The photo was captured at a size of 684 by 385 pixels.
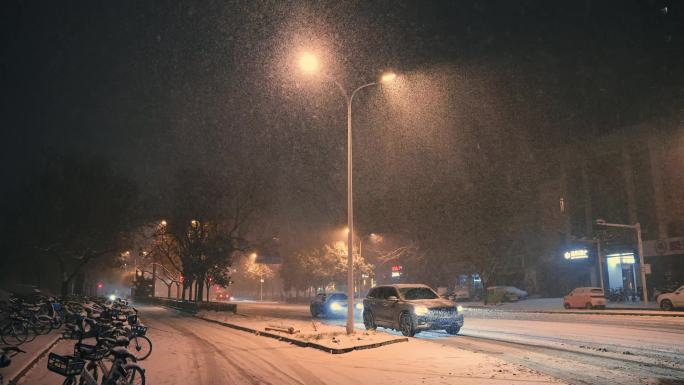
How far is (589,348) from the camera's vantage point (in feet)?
44.8

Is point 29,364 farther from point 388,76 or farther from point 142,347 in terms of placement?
point 388,76

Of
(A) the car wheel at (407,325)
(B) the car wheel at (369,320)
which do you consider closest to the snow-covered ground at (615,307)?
(B) the car wheel at (369,320)

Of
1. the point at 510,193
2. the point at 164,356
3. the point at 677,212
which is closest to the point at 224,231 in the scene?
the point at 510,193

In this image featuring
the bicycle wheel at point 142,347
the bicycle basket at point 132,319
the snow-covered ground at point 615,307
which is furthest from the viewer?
the snow-covered ground at point 615,307

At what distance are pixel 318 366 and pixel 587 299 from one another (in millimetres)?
31067

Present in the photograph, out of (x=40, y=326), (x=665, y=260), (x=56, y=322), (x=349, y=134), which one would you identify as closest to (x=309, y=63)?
(x=349, y=134)

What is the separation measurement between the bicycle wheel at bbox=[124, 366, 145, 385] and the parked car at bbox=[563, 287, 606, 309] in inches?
1378

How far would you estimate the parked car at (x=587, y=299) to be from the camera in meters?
35.7

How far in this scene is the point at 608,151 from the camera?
5084 centimetres

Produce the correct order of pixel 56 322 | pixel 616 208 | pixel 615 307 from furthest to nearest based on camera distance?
pixel 616 208
pixel 615 307
pixel 56 322

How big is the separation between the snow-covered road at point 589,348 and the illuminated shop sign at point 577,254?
31.6 metres

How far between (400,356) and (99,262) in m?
48.2

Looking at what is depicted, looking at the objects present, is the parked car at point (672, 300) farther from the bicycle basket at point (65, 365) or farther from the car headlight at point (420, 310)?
the bicycle basket at point (65, 365)

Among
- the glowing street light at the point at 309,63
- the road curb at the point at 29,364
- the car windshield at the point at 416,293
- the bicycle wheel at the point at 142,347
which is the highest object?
the glowing street light at the point at 309,63
